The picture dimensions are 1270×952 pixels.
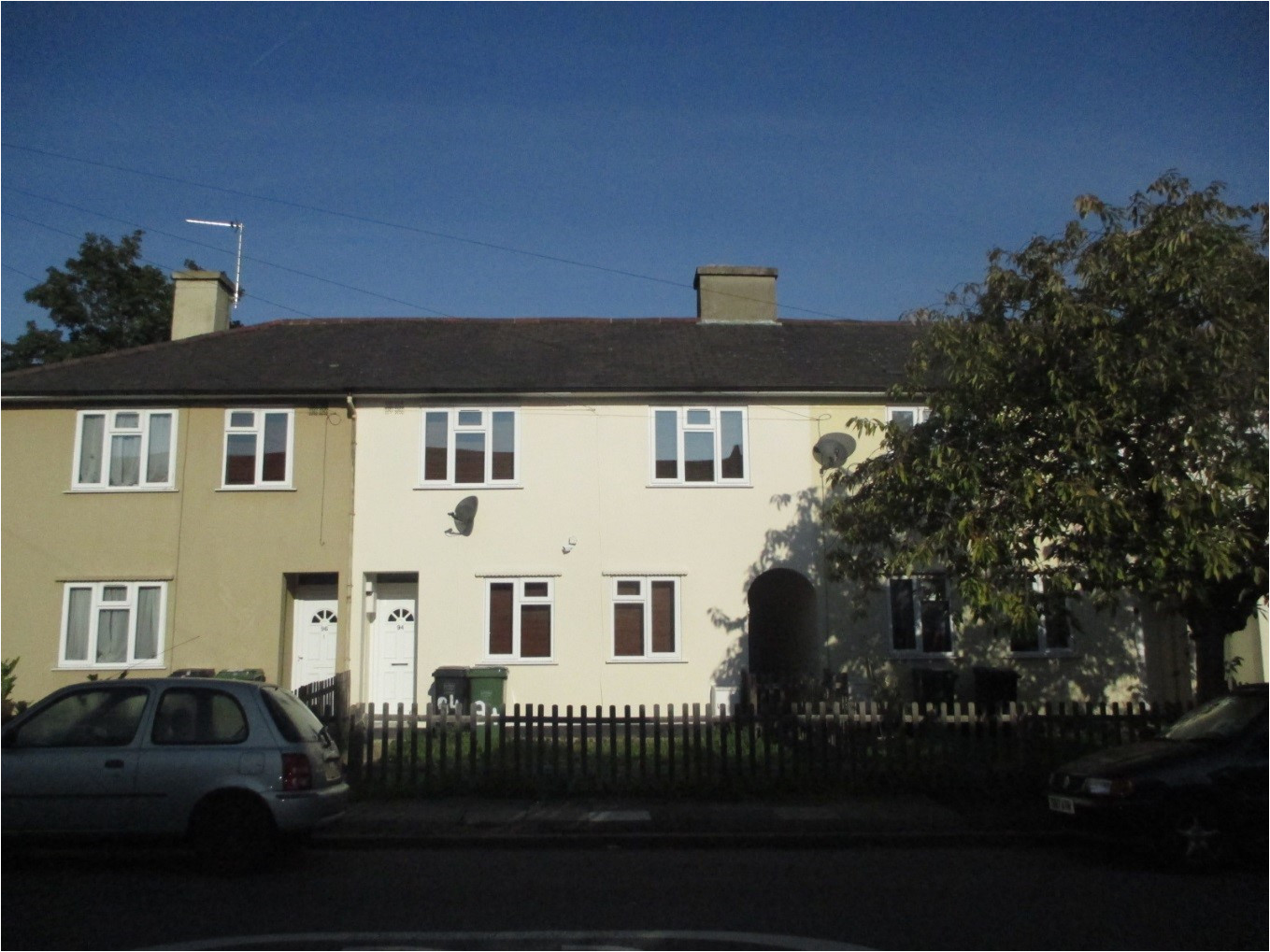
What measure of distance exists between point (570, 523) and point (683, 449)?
2.34 metres

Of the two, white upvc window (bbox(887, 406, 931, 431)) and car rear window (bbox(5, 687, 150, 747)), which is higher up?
white upvc window (bbox(887, 406, 931, 431))

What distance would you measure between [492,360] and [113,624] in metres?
7.97

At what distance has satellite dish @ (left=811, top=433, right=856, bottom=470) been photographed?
58.6ft

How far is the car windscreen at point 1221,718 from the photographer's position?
355 inches

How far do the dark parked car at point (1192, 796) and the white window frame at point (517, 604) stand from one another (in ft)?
33.8

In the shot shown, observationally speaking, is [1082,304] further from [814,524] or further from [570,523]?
[570,523]

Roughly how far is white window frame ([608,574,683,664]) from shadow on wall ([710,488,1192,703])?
2.14 ft

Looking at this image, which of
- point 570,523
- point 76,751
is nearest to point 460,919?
point 76,751

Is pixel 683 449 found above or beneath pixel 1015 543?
above

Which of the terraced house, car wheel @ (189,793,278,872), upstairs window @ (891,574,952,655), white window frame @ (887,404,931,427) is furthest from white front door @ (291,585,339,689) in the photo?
car wheel @ (189,793,278,872)

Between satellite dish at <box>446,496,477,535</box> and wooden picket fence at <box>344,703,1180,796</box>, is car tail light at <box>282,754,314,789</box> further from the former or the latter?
satellite dish at <box>446,496,477,535</box>

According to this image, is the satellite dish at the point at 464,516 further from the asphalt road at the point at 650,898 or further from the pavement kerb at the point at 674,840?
the asphalt road at the point at 650,898

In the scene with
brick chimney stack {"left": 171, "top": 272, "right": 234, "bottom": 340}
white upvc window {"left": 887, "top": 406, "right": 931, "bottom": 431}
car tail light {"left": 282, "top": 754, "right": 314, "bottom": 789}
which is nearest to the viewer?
car tail light {"left": 282, "top": 754, "right": 314, "bottom": 789}

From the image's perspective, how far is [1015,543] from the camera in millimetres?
10867
